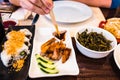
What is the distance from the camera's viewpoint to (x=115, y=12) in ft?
4.27

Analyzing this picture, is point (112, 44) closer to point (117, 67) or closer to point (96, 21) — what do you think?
point (117, 67)

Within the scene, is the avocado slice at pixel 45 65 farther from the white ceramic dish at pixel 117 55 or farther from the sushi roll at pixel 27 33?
A: the white ceramic dish at pixel 117 55

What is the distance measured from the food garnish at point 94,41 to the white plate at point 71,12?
0.70ft

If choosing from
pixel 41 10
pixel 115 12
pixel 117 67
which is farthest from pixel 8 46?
pixel 115 12

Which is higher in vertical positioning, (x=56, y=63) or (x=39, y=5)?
(x=39, y=5)

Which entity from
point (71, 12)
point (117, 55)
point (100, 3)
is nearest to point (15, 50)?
point (117, 55)

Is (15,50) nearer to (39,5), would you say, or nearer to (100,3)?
(39,5)

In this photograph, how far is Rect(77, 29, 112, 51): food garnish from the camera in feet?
2.64

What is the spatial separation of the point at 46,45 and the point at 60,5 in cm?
56

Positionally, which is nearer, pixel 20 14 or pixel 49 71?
pixel 49 71

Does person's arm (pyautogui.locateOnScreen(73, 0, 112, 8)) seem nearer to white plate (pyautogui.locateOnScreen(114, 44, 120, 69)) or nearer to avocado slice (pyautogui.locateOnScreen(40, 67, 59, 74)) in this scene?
white plate (pyautogui.locateOnScreen(114, 44, 120, 69))

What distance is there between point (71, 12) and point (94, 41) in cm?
42

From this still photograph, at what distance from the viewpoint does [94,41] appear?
0.84 metres

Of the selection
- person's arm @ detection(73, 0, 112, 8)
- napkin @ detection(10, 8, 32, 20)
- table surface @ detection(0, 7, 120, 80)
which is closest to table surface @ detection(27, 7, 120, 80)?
table surface @ detection(0, 7, 120, 80)
